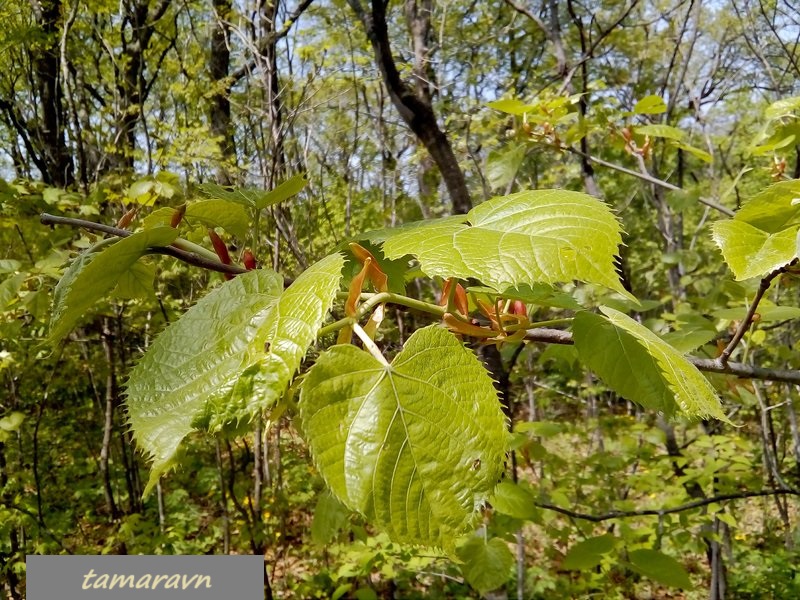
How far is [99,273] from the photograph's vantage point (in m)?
0.52

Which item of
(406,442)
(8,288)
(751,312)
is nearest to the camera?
(406,442)

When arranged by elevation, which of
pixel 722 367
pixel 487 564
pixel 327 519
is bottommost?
pixel 487 564

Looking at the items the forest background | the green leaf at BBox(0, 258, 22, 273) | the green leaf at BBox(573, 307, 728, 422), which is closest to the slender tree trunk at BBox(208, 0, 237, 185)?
the forest background

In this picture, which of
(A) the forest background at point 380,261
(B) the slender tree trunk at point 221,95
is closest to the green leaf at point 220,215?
(A) the forest background at point 380,261

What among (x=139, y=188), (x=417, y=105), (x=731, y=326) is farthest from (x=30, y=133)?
(x=731, y=326)

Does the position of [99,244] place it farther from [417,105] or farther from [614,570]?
[614,570]

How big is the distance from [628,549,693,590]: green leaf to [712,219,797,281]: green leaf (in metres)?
1.27

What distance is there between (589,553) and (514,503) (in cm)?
43

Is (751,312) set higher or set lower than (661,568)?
higher

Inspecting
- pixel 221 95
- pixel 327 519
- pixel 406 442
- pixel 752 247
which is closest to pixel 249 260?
pixel 406 442

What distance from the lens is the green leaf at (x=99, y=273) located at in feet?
1.62

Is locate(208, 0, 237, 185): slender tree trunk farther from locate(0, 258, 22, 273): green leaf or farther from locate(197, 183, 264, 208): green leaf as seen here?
locate(197, 183, 264, 208): green leaf

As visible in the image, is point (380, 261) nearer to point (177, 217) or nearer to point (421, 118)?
point (177, 217)

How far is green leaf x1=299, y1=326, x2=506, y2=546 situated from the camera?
1.25 feet
